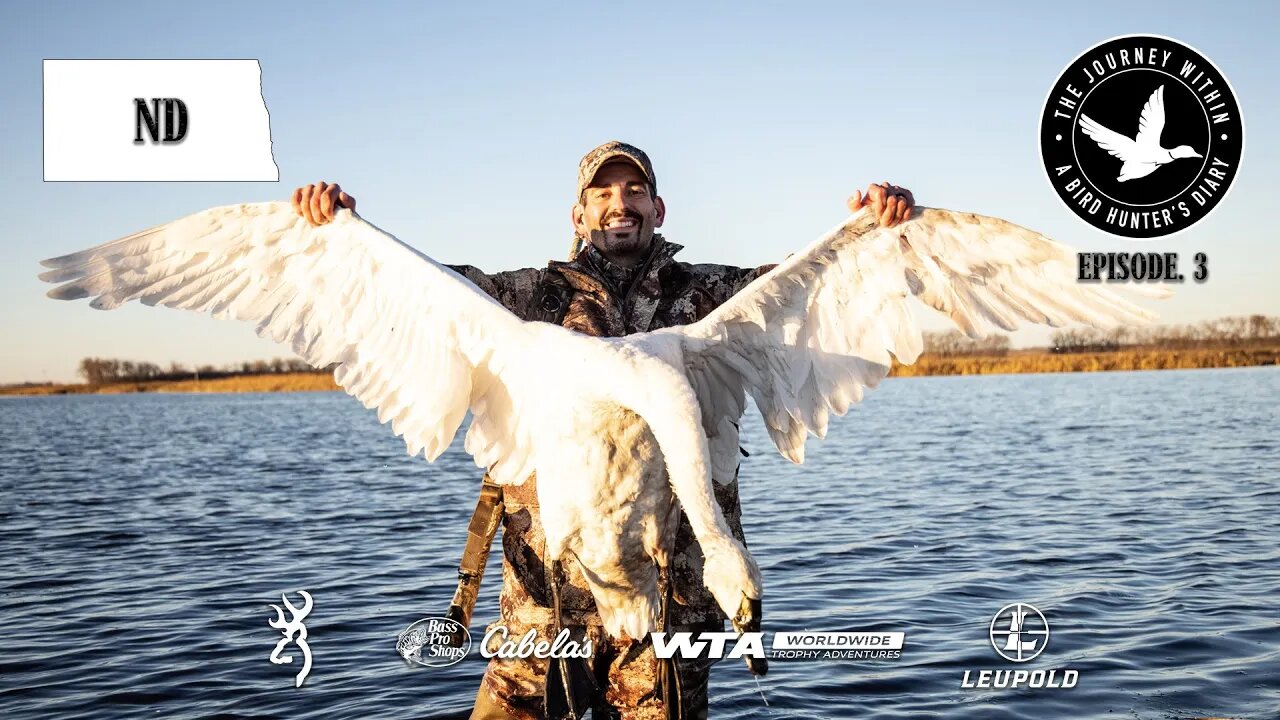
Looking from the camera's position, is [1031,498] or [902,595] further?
[1031,498]

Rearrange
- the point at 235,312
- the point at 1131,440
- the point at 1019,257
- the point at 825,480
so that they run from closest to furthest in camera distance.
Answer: the point at 1019,257
the point at 235,312
the point at 825,480
the point at 1131,440

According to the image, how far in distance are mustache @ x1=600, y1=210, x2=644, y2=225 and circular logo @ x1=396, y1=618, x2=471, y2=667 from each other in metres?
3.22

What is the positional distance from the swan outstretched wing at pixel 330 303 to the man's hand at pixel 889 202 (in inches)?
87.6

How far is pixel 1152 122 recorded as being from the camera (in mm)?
7254

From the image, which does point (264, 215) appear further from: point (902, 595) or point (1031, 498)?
point (1031, 498)

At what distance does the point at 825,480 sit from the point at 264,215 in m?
14.2

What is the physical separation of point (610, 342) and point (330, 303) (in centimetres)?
202

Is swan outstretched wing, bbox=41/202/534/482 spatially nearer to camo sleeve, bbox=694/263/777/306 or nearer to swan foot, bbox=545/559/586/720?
swan foot, bbox=545/559/586/720

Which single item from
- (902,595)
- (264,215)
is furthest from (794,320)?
(902,595)

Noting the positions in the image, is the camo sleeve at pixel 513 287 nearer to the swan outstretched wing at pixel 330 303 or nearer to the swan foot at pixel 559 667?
the swan outstretched wing at pixel 330 303

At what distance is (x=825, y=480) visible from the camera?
18.7 m

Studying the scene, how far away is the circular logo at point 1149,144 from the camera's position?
7.35 metres

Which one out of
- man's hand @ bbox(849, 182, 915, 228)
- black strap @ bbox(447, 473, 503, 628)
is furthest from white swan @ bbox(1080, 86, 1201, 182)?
black strap @ bbox(447, 473, 503, 628)

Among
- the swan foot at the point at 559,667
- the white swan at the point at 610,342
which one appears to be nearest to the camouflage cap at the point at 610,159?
the white swan at the point at 610,342
